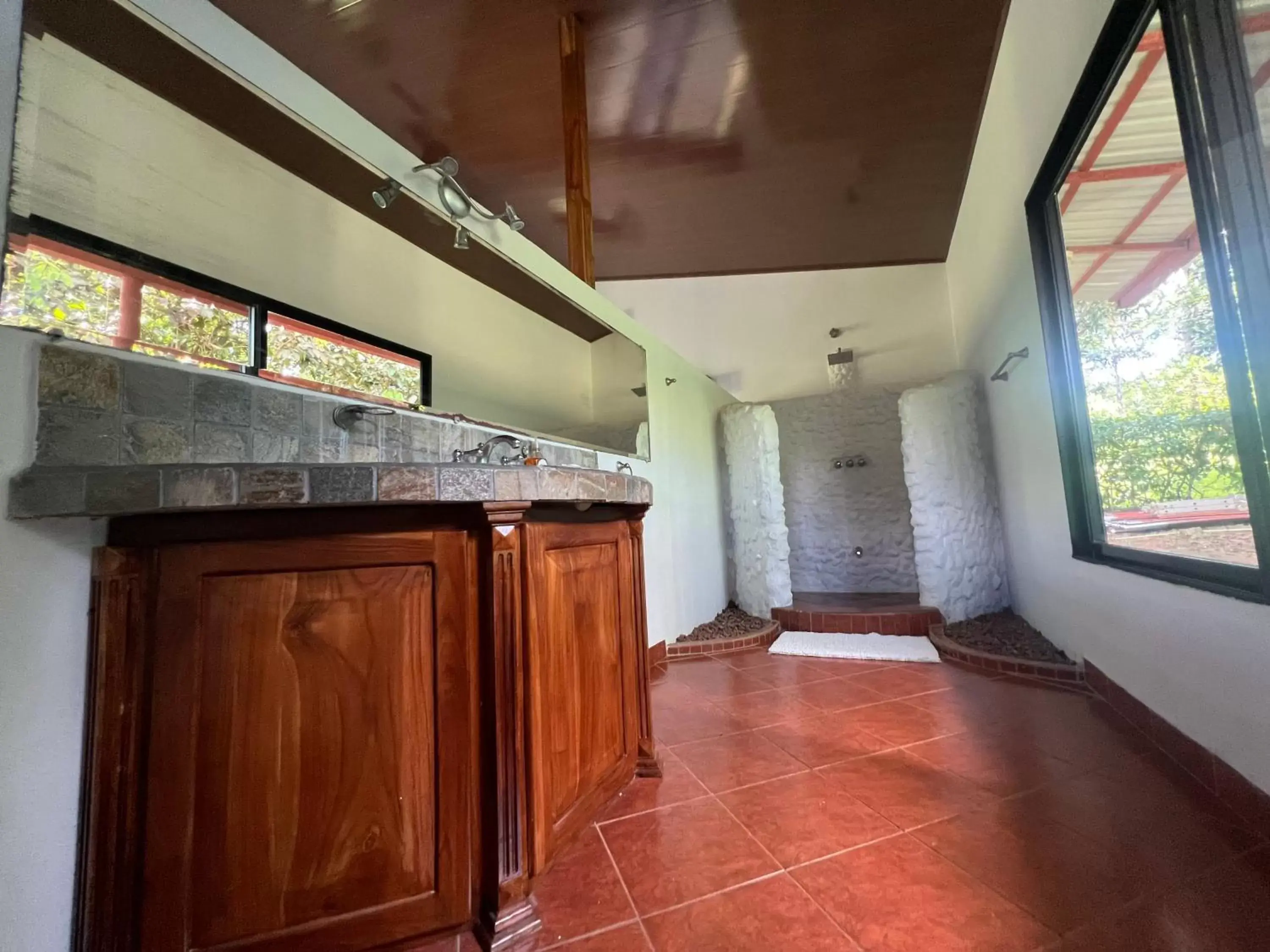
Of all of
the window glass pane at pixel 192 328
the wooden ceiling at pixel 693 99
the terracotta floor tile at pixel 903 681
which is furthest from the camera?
the wooden ceiling at pixel 693 99

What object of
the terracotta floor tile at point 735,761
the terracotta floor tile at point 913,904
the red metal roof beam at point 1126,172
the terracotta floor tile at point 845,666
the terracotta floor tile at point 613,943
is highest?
the red metal roof beam at point 1126,172

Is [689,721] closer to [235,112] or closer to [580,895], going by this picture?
[580,895]

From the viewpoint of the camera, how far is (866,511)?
4188 millimetres

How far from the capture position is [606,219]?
3770mm

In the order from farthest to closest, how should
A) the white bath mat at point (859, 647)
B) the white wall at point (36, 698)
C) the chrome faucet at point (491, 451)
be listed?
the white bath mat at point (859, 647) < the chrome faucet at point (491, 451) < the white wall at point (36, 698)

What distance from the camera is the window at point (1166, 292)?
1.00 metres

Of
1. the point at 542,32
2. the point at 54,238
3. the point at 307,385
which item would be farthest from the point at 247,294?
the point at 542,32

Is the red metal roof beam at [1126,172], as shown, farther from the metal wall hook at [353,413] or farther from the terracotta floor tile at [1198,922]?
the metal wall hook at [353,413]

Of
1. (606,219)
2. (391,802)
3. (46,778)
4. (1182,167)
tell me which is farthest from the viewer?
(606,219)

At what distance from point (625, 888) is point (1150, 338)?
6.62 feet

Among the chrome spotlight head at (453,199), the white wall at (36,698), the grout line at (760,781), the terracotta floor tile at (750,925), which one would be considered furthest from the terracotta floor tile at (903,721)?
the chrome spotlight head at (453,199)

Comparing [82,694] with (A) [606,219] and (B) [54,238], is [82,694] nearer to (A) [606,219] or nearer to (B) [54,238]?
(B) [54,238]

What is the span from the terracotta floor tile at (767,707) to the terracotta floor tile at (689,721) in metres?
0.04

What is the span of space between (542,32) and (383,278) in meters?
1.61
